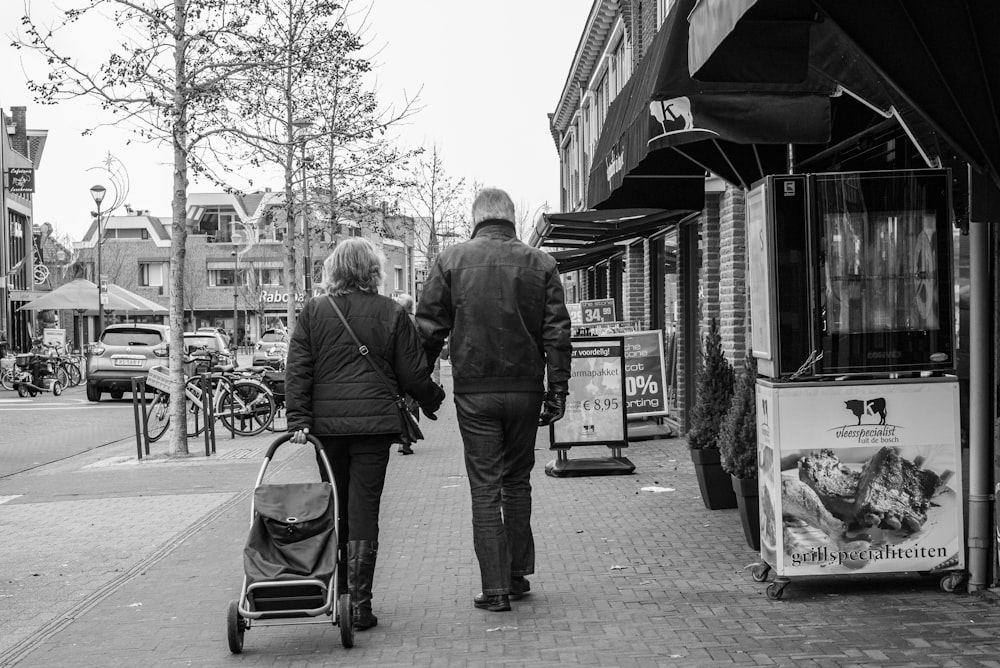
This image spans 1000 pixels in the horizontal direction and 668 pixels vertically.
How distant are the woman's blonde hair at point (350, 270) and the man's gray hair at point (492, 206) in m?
0.64

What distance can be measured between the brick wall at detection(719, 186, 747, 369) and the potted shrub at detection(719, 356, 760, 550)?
12.8ft

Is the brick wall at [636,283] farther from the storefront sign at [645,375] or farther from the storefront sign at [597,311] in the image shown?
the storefront sign at [645,375]

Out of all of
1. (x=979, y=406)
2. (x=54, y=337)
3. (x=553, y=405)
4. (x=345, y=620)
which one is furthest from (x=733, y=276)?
(x=54, y=337)

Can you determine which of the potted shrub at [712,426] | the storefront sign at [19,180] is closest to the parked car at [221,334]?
the storefront sign at [19,180]

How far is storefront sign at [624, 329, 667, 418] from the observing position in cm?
1430

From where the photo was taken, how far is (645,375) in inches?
564

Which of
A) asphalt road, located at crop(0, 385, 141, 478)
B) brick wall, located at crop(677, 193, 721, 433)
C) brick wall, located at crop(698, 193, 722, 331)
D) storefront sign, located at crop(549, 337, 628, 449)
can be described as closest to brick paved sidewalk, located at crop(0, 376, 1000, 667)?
storefront sign, located at crop(549, 337, 628, 449)

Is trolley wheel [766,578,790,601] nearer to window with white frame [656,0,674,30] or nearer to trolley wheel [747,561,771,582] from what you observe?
trolley wheel [747,561,771,582]

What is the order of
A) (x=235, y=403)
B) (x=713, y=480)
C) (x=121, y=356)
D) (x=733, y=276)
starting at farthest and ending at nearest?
(x=121, y=356) < (x=235, y=403) < (x=733, y=276) < (x=713, y=480)

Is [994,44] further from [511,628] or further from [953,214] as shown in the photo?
[511,628]

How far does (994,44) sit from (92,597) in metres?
5.31

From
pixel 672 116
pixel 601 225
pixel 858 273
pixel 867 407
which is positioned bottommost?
pixel 867 407

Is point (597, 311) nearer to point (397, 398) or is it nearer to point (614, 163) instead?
point (614, 163)

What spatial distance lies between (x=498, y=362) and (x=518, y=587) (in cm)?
118
